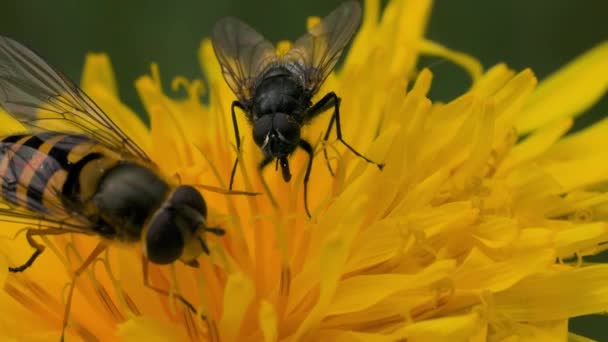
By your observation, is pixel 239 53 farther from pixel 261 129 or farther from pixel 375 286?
pixel 375 286

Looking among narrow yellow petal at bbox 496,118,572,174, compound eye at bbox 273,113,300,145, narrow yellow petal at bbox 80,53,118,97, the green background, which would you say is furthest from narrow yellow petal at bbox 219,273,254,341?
the green background

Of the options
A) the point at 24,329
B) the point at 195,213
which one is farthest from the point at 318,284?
the point at 24,329

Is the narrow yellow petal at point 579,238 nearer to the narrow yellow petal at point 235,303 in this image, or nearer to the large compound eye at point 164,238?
the narrow yellow petal at point 235,303

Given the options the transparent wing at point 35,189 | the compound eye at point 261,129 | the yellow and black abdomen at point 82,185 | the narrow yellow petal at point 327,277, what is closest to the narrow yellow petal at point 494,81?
the compound eye at point 261,129

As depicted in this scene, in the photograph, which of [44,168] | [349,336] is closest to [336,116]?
[349,336]

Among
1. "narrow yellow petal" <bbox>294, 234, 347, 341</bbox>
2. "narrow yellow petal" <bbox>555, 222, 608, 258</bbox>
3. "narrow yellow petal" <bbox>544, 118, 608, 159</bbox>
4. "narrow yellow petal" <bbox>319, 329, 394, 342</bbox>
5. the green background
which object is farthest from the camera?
the green background

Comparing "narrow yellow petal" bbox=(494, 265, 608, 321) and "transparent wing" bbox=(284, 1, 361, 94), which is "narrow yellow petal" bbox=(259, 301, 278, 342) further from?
"transparent wing" bbox=(284, 1, 361, 94)

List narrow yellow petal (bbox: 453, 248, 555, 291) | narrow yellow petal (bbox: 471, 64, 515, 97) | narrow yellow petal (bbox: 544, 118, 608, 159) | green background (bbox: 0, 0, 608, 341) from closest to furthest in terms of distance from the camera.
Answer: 1. narrow yellow petal (bbox: 453, 248, 555, 291)
2. narrow yellow petal (bbox: 471, 64, 515, 97)
3. narrow yellow petal (bbox: 544, 118, 608, 159)
4. green background (bbox: 0, 0, 608, 341)

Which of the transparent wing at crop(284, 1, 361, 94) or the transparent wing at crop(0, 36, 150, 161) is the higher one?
the transparent wing at crop(284, 1, 361, 94)
